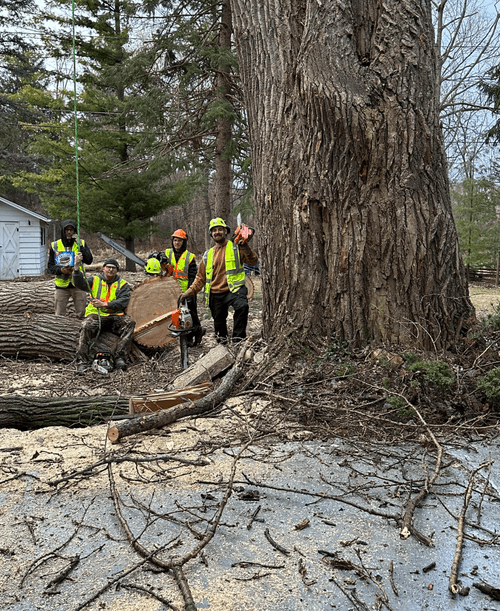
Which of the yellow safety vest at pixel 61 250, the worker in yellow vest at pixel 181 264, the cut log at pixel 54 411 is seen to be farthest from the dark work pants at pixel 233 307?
the yellow safety vest at pixel 61 250

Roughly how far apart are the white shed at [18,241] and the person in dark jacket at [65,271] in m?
13.6

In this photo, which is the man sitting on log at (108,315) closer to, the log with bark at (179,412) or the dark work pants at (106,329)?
the dark work pants at (106,329)

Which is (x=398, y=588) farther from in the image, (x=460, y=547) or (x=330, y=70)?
(x=330, y=70)

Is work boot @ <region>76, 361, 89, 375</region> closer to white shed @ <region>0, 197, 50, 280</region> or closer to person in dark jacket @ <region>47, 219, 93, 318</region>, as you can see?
person in dark jacket @ <region>47, 219, 93, 318</region>

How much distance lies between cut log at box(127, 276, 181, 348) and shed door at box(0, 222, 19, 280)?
627 inches

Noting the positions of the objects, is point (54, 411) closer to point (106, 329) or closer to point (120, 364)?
point (120, 364)

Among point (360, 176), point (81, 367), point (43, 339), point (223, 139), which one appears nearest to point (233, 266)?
point (81, 367)

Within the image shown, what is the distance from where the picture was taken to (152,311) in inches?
309

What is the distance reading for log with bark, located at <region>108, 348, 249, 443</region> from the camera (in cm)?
376

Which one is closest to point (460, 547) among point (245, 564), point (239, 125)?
point (245, 564)

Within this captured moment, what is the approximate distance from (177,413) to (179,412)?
24 mm

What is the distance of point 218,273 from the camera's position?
719 cm

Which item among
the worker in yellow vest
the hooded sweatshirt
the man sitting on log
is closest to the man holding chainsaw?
the worker in yellow vest

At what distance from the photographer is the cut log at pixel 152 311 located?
25.3ft
